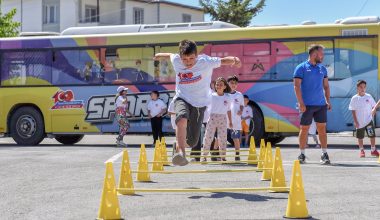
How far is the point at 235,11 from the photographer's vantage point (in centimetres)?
5212

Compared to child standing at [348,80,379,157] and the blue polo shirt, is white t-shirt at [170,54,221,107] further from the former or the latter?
child standing at [348,80,379,157]

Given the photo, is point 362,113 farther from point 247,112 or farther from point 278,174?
point 278,174

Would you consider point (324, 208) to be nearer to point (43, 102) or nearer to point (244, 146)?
point (244, 146)

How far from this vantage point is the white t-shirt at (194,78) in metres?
9.57

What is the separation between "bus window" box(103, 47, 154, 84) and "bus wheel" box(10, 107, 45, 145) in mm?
2400

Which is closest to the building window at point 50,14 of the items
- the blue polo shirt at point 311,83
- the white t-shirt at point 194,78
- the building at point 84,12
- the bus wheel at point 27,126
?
the building at point 84,12

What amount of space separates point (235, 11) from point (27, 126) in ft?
107

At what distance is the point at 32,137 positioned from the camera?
2159 centimetres

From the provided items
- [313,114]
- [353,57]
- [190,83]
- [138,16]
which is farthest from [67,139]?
[138,16]

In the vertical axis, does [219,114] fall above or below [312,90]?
below

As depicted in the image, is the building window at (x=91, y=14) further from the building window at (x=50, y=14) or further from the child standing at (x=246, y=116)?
the child standing at (x=246, y=116)

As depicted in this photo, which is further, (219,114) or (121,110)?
(121,110)

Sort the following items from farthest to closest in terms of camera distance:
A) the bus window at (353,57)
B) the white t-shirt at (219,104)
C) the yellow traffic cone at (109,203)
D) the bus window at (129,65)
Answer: the bus window at (129,65)
the bus window at (353,57)
the white t-shirt at (219,104)
the yellow traffic cone at (109,203)

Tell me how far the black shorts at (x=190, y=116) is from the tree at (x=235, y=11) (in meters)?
42.7
